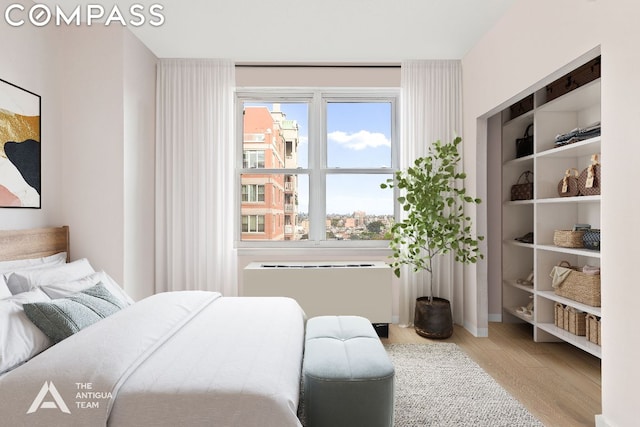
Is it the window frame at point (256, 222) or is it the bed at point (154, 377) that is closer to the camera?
the bed at point (154, 377)

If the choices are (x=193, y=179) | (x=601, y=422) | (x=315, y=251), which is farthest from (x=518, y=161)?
(x=193, y=179)

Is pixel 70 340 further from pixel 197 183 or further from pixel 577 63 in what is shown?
pixel 577 63

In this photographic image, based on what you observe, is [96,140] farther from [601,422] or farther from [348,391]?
[601,422]

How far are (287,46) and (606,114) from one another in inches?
103

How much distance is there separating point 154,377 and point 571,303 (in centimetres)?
293

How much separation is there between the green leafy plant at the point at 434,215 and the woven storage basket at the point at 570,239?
59cm

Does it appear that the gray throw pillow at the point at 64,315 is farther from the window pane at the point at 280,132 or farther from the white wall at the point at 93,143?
the window pane at the point at 280,132

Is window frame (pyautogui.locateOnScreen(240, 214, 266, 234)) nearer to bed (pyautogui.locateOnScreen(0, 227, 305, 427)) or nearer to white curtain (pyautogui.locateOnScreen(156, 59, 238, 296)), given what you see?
white curtain (pyautogui.locateOnScreen(156, 59, 238, 296))

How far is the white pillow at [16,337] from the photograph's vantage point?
1657 mm

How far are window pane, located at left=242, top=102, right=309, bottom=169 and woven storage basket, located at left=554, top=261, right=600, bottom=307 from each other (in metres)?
2.62

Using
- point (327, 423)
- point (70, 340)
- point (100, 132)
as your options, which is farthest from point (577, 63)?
point (100, 132)

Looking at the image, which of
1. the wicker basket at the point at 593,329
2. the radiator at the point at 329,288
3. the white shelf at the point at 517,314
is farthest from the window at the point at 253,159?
the wicker basket at the point at 593,329

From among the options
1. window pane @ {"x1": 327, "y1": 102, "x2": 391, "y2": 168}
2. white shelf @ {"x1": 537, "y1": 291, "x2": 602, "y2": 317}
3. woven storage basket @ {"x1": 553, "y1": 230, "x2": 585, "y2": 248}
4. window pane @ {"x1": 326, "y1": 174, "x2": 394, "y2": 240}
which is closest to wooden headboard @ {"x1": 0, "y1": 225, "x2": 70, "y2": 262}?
window pane @ {"x1": 326, "y1": 174, "x2": 394, "y2": 240}

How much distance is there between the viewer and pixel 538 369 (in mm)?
2830
